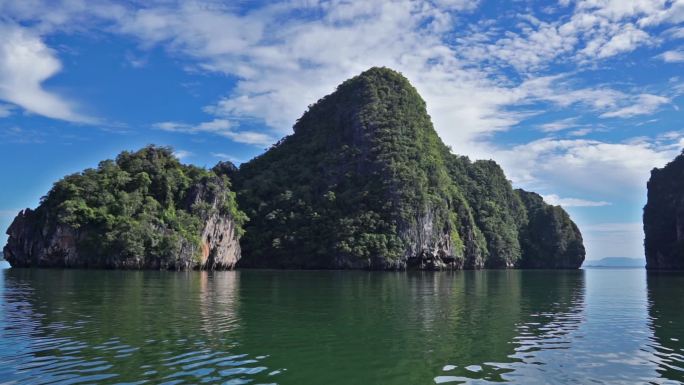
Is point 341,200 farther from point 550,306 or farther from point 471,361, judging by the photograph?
point 471,361

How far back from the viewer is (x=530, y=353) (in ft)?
51.2

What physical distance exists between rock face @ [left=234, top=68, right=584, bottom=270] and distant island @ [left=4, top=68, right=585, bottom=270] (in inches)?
11.8

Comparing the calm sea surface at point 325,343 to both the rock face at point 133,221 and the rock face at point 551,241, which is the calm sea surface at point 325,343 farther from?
the rock face at point 551,241

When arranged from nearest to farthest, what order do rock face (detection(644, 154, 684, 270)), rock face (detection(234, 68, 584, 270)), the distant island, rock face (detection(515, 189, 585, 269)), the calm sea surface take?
the calm sea surface < the distant island < rock face (detection(234, 68, 584, 270)) < rock face (detection(644, 154, 684, 270)) < rock face (detection(515, 189, 585, 269))

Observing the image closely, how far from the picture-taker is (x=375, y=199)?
360 feet

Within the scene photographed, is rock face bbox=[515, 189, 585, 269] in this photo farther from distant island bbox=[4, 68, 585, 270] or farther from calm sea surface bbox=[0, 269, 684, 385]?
calm sea surface bbox=[0, 269, 684, 385]

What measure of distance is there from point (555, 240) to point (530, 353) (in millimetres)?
159956

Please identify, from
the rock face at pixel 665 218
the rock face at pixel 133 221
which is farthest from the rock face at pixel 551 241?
the rock face at pixel 133 221

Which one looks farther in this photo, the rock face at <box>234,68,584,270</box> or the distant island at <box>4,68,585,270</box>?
the rock face at <box>234,68,584,270</box>

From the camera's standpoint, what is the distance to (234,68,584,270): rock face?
103500 millimetres

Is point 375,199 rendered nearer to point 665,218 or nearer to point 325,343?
point 665,218

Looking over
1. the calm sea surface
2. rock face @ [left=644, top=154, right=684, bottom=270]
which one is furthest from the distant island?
the calm sea surface

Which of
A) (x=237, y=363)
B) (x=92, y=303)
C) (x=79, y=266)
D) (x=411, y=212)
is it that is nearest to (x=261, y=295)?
(x=92, y=303)

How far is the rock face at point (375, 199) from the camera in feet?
340
